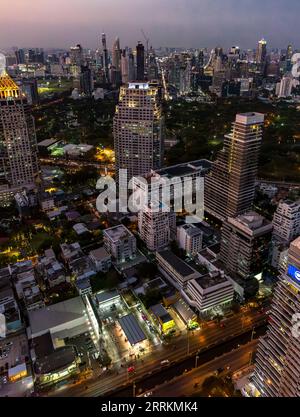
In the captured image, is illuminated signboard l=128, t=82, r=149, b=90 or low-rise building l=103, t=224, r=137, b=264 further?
illuminated signboard l=128, t=82, r=149, b=90

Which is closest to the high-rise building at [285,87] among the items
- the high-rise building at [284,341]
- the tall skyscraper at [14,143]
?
the tall skyscraper at [14,143]

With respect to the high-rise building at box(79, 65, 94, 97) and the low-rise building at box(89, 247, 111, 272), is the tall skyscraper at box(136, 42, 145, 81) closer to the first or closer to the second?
the high-rise building at box(79, 65, 94, 97)

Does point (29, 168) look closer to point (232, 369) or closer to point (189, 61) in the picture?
point (232, 369)

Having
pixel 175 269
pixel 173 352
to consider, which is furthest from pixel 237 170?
pixel 173 352

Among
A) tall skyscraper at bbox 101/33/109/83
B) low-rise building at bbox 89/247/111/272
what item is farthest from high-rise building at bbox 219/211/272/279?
tall skyscraper at bbox 101/33/109/83
